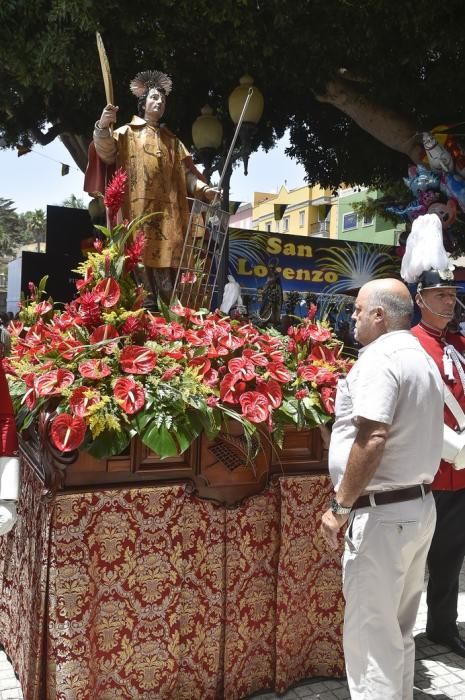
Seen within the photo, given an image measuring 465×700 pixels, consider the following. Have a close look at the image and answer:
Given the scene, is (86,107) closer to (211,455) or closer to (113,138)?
(113,138)

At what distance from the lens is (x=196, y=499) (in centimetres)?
249

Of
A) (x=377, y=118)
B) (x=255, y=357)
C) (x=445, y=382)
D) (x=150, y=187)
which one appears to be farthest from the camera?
(x=377, y=118)

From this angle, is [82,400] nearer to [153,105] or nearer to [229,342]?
[229,342]

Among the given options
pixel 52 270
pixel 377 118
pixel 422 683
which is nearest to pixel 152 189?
pixel 422 683

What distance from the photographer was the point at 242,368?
2.47 m

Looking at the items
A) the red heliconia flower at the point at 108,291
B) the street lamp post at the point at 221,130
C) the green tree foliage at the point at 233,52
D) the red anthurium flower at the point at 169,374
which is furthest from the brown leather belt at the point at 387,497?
the green tree foliage at the point at 233,52

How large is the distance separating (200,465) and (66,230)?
9176 millimetres

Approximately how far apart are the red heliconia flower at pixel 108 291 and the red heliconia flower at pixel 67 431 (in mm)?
533

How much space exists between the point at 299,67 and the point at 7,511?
732 cm

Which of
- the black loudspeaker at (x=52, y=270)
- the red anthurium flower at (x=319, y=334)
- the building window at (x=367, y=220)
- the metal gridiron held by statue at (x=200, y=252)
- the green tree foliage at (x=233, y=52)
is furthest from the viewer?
the building window at (x=367, y=220)

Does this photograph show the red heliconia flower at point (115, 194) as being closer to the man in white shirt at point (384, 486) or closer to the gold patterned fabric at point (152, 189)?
the gold patterned fabric at point (152, 189)

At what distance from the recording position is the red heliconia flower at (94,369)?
2.28 m

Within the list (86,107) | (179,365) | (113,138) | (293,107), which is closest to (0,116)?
(86,107)

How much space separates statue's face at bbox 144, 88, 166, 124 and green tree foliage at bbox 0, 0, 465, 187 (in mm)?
3768
